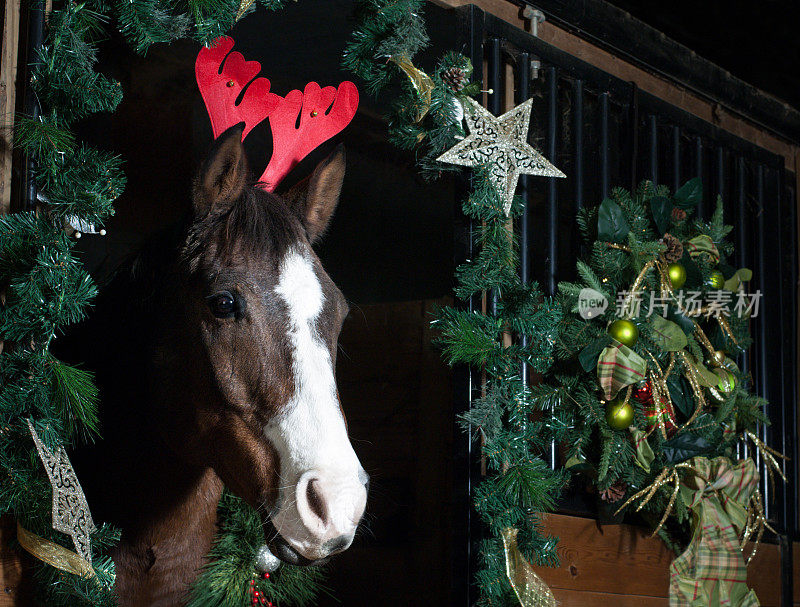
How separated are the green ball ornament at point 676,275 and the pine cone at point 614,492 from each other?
447 millimetres

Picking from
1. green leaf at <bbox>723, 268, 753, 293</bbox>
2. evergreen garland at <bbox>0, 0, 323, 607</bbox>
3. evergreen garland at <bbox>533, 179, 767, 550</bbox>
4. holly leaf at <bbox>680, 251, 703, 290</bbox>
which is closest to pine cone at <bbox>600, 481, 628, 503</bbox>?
evergreen garland at <bbox>533, 179, 767, 550</bbox>

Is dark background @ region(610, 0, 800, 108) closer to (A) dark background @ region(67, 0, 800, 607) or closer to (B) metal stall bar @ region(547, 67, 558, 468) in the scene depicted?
(B) metal stall bar @ region(547, 67, 558, 468)

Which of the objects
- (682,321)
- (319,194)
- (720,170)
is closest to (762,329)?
(720,170)

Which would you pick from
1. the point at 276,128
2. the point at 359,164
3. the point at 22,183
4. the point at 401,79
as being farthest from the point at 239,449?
the point at 359,164

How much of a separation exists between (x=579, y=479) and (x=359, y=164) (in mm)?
838

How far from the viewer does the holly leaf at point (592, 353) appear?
5.13 ft

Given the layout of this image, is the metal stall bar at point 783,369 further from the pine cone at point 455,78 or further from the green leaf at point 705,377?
the pine cone at point 455,78

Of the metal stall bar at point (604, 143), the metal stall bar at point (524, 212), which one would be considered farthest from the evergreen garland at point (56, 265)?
the metal stall bar at point (604, 143)

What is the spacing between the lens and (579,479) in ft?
5.50

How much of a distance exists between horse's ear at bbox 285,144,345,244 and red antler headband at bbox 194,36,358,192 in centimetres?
5

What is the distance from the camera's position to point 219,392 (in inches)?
43.8

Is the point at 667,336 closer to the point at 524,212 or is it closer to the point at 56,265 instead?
the point at 524,212

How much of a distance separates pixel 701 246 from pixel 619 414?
0.54m

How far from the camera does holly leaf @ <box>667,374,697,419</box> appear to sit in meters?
1.76
